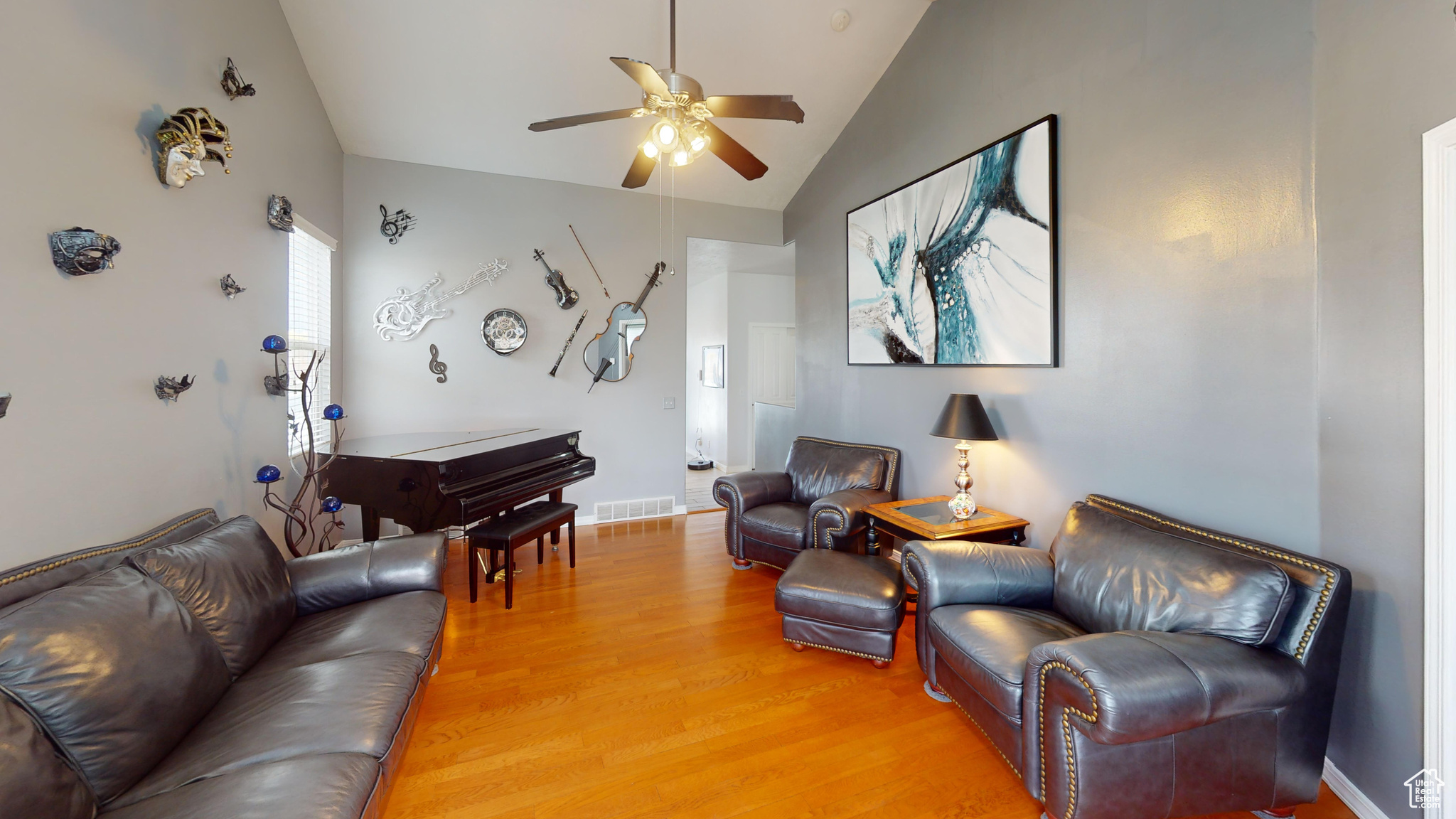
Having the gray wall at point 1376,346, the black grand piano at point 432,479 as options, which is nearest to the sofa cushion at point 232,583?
the black grand piano at point 432,479

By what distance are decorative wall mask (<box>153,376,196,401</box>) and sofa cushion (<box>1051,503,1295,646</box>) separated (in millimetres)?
3474

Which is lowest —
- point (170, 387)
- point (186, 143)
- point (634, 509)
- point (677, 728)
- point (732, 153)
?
point (677, 728)

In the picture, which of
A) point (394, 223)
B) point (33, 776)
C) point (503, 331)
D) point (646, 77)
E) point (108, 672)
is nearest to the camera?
point (33, 776)

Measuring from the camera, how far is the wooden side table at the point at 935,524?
2.64 metres

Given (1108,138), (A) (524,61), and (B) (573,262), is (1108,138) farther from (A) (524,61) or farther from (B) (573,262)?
(B) (573,262)

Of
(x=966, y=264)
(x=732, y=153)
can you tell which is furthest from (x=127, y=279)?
(x=966, y=264)

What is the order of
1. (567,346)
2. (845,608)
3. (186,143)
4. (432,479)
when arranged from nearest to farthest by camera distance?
(186,143) < (845,608) < (432,479) < (567,346)

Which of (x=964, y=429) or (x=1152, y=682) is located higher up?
(x=964, y=429)

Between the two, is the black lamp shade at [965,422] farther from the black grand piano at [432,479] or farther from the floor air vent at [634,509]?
the floor air vent at [634,509]

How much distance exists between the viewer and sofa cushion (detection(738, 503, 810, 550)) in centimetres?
334

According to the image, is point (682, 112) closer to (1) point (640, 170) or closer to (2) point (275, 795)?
(1) point (640, 170)

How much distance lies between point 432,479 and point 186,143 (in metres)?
1.67

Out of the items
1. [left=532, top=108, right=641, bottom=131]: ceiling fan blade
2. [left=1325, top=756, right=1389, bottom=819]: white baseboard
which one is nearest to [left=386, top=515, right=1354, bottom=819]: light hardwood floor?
[left=1325, top=756, right=1389, bottom=819]: white baseboard

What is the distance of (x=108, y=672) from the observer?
48.1 inches
